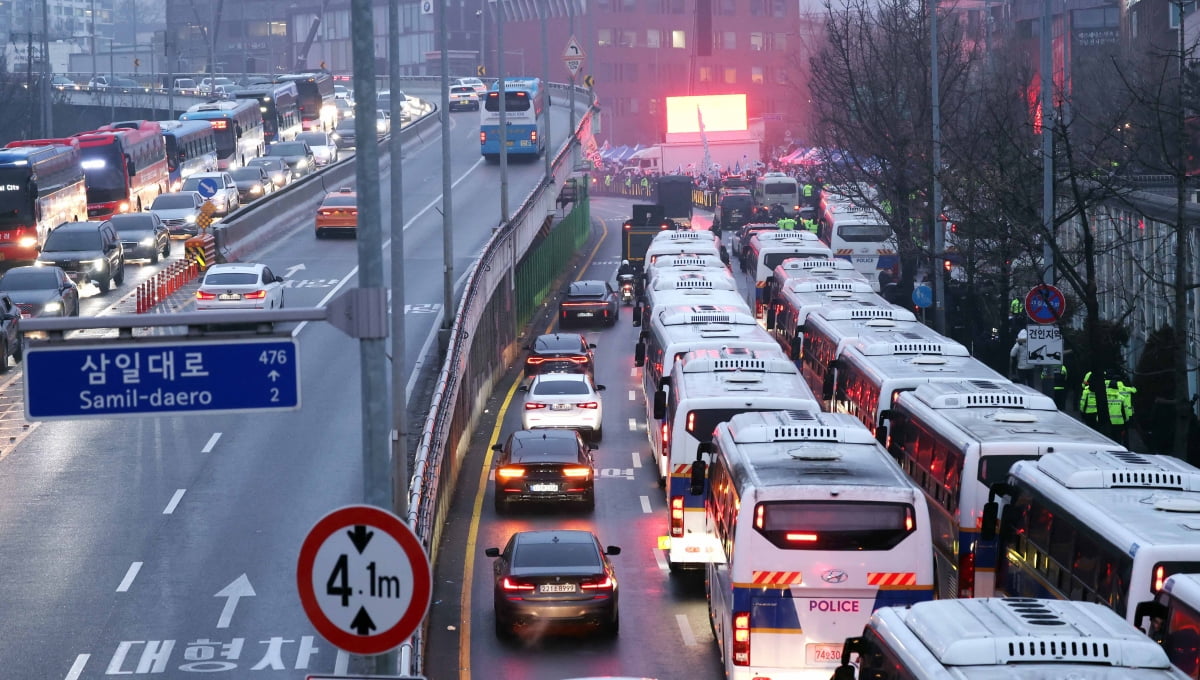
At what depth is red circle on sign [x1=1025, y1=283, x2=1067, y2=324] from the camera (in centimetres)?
2706

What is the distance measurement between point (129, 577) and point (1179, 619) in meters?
15.8

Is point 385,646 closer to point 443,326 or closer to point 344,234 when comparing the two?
point 443,326

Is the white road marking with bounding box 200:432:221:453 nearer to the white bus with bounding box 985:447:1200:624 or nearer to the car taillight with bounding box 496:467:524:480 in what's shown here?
the car taillight with bounding box 496:467:524:480

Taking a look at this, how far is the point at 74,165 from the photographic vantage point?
193ft

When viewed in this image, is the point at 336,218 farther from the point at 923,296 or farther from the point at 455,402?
the point at 455,402

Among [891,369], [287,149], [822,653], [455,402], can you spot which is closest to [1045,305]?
[891,369]

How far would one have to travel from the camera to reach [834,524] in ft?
56.9

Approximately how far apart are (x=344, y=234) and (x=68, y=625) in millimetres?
37603

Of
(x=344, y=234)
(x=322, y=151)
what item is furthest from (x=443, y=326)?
(x=322, y=151)

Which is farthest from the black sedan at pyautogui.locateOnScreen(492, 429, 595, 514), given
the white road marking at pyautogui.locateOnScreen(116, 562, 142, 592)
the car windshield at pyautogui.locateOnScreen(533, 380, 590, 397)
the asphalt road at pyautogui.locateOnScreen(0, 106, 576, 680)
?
the white road marking at pyautogui.locateOnScreen(116, 562, 142, 592)

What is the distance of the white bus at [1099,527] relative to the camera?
14.3 meters

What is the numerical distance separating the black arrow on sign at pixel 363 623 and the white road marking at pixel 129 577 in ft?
54.3

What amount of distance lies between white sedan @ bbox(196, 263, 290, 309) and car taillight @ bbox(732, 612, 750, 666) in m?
27.3

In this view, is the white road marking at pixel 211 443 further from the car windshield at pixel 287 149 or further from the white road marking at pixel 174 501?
the car windshield at pixel 287 149
